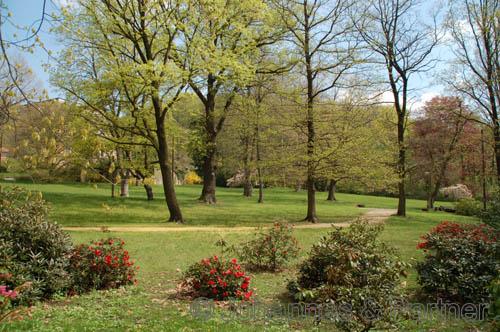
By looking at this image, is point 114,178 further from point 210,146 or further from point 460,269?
point 210,146

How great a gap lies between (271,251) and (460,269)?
378cm

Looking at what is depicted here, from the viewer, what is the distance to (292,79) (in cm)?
2170

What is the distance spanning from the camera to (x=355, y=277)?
5.66 m

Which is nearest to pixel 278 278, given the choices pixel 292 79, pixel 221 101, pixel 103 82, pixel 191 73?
pixel 191 73

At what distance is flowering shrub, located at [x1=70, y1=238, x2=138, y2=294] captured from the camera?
6.81 meters

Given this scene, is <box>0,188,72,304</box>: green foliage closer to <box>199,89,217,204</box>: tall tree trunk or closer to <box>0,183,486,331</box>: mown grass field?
<box>0,183,486,331</box>: mown grass field

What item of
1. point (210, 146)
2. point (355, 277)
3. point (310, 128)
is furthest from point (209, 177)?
point (355, 277)

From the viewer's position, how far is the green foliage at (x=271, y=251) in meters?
8.91

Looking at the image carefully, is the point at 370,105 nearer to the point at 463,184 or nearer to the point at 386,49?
the point at 386,49

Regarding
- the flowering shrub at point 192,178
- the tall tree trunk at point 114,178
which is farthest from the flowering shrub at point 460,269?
the flowering shrub at point 192,178

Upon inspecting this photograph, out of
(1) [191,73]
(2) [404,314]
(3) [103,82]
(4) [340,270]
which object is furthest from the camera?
(3) [103,82]

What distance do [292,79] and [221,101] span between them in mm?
6324

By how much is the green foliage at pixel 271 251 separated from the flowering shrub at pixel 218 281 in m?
2.28

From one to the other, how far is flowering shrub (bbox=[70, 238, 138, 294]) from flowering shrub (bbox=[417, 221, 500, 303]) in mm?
5205
